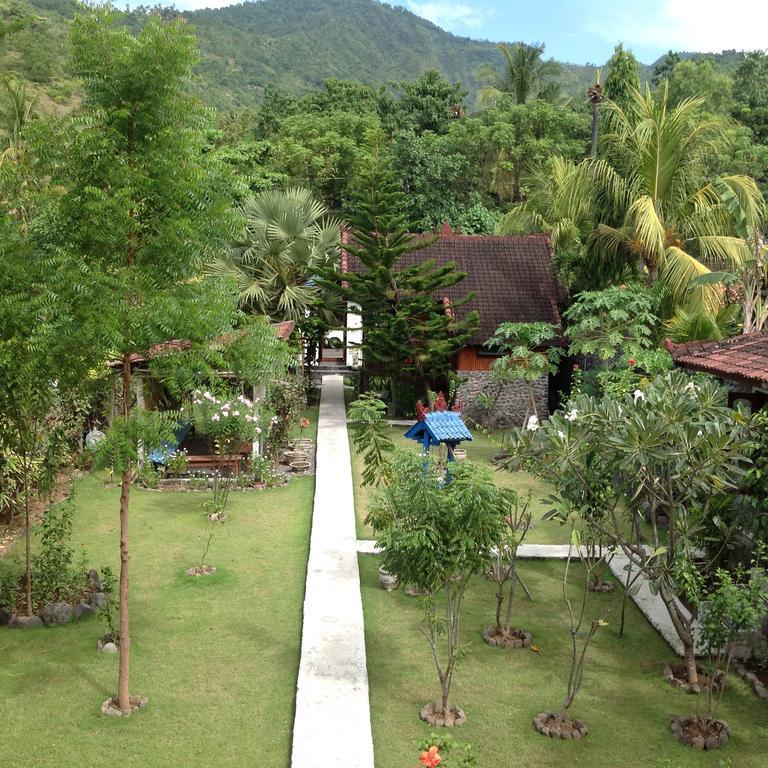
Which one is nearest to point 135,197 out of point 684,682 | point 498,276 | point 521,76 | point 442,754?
point 442,754

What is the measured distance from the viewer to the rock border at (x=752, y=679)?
7.34m

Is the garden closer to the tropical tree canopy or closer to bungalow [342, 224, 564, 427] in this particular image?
the tropical tree canopy

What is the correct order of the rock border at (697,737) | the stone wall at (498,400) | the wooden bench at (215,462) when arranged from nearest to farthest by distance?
the rock border at (697,737) → the wooden bench at (215,462) → the stone wall at (498,400)

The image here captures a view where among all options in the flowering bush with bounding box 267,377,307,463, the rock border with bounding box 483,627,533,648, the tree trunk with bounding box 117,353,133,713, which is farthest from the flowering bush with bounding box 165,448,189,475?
the rock border with bounding box 483,627,533,648

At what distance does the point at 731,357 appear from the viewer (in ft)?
28.5

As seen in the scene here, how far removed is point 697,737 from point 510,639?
208cm

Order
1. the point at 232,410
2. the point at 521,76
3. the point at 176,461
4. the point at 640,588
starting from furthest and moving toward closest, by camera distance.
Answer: the point at 521,76 < the point at 232,410 < the point at 176,461 < the point at 640,588

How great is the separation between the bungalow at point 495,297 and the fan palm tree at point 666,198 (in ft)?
8.83

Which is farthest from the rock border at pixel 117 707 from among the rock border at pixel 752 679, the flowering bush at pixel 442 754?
the rock border at pixel 752 679

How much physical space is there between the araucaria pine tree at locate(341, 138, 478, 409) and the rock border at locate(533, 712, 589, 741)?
11597mm

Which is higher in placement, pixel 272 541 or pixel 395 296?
pixel 395 296

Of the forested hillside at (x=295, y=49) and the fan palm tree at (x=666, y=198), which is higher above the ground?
the forested hillside at (x=295, y=49)

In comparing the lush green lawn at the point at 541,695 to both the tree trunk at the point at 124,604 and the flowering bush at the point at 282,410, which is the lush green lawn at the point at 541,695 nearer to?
the tree trunk at the point at 124,604

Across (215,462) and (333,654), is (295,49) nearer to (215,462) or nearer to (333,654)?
(215,462)
